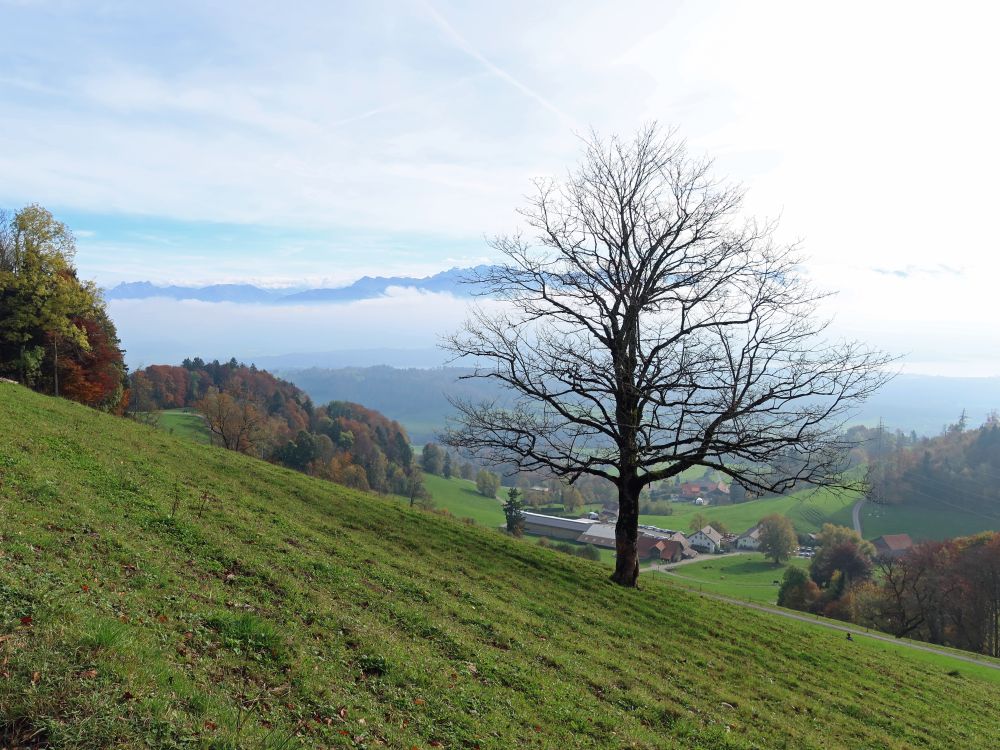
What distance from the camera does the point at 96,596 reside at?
7559 millimetres

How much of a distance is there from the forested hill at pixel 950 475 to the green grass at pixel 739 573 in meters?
37.1

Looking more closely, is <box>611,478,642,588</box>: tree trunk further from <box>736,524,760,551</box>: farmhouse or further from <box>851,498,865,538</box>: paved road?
<box>851,498,865,538</box>: paved road

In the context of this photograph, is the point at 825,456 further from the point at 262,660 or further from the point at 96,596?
the point at 96,596

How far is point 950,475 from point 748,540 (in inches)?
2231

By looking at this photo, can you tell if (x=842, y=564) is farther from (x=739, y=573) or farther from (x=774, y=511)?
(x=774, y=511)

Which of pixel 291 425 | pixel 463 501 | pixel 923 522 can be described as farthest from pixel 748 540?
pixel 291 425

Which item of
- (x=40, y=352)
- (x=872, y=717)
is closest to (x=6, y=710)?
(x=872, y=717)

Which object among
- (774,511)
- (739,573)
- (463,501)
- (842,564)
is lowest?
(739,573)

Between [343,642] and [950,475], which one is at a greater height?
[343,642]

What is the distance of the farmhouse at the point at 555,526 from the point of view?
375ft

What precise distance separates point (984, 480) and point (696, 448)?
156m

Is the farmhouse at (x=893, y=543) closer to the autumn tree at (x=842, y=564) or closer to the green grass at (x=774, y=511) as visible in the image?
the green grass at (x=774, y=511)

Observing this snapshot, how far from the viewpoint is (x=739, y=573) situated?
Answer: 9756 centimetres

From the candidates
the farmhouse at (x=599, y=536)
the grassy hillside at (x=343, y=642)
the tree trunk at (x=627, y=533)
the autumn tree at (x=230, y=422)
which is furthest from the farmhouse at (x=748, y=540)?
the tree trunk at (x=627, y=533)
